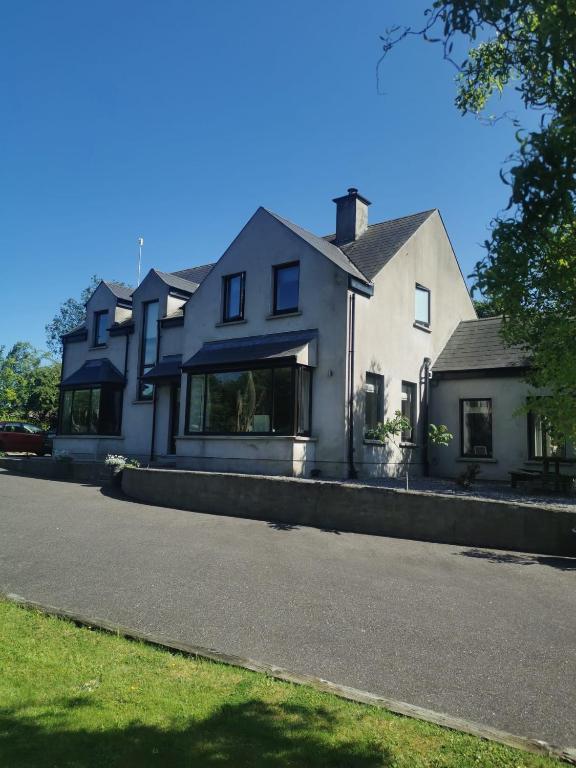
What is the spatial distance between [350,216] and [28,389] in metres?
29.8

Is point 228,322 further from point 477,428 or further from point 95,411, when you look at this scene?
point 477,428

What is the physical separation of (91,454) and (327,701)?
21.2 m

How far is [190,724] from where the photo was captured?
3.90 meters

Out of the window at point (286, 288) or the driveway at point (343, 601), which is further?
the window at point (286, 288)

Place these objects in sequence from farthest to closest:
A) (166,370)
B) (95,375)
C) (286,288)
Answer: (95,375), (166,370), (286,288)

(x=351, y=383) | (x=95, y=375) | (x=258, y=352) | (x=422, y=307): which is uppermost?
(x=422, y=307)

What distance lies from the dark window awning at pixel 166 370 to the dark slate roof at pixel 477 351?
9.14 meters

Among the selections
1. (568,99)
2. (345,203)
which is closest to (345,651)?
(568,99)

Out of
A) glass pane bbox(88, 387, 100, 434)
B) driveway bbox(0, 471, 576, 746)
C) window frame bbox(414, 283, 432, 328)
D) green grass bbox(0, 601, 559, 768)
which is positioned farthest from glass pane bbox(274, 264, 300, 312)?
green grass bbox(0, 601, 559, 768)

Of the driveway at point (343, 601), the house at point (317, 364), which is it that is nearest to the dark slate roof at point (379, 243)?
the house at point (317, 364)

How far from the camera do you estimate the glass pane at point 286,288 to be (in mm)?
18234

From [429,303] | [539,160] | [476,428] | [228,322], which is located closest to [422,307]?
[429,303]

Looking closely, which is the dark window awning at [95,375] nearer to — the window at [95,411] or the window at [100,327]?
the window at [95,411]

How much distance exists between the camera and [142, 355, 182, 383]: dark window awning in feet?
70.7
